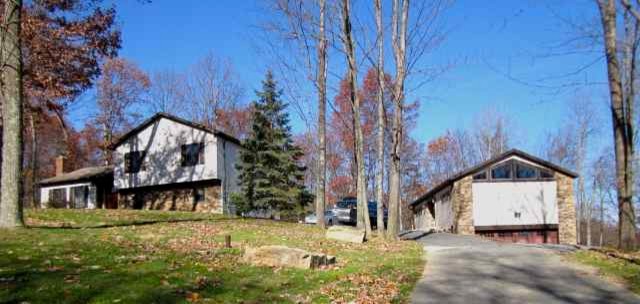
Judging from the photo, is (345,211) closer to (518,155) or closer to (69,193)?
(518,155)

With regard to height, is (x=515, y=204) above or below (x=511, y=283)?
above

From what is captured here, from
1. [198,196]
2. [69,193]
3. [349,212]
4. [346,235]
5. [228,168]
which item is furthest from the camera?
[69,193]

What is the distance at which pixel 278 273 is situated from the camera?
857 centimetres

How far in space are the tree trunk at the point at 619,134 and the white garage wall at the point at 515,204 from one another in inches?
662

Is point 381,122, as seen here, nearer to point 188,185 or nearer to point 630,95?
point 630,95

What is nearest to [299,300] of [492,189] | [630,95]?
[630,95]

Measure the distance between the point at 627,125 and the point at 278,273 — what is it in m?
9.97

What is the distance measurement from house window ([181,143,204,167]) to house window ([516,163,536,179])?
A: 18.6 metres

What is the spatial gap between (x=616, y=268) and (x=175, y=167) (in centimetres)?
2681

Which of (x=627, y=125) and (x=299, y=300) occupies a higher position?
(x=627, y=125)

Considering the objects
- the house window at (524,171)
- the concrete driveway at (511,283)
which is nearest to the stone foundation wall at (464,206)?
the house window at (524,171)

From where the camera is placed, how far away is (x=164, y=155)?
108 feet

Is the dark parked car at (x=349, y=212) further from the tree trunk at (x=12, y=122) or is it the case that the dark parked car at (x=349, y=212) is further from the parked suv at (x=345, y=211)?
the tree trunk at (x=12, y=122)


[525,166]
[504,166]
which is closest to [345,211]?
[504,166]
